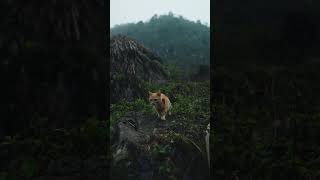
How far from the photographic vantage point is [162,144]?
4.78 meters

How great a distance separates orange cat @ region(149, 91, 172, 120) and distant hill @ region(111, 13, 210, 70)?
0.32 meters

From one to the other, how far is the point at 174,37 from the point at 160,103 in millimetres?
616

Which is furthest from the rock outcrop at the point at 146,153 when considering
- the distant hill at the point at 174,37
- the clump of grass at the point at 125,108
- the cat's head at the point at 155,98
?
the distant hill at the point at 174,37

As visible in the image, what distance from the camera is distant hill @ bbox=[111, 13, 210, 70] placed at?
4695mm

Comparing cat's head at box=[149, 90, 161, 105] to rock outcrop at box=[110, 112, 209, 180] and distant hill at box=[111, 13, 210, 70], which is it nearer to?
rock outcrop at box=[110, 112, 209, 180]

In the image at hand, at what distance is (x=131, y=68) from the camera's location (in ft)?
15.9
